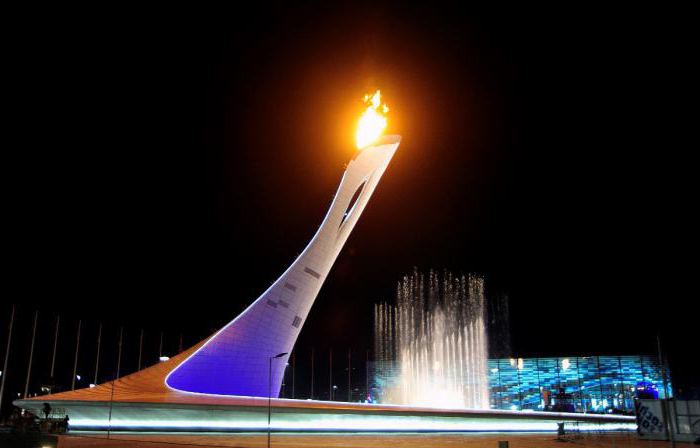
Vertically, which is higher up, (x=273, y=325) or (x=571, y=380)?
(x=273, y=325)

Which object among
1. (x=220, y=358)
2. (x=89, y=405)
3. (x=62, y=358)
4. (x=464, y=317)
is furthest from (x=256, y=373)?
(x=62, y=358)

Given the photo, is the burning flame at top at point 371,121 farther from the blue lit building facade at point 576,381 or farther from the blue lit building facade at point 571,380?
→ the blue lit building facade at point 576,381

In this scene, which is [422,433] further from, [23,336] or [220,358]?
[23,336]

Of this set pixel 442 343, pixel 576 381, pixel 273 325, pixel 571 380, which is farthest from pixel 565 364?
pixel 273 325

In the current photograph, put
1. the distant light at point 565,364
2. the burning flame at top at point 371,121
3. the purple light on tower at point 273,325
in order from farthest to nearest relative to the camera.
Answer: the distant light at point 565,364 → the burning flame at top at point 371,121 → the purple light on tower at point 273,325

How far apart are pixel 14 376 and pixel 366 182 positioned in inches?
1014

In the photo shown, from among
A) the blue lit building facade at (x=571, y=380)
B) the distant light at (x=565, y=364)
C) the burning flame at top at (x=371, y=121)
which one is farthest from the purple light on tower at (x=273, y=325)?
the distant light at (x=565, y=364)

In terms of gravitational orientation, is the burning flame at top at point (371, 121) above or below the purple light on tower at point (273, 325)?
above

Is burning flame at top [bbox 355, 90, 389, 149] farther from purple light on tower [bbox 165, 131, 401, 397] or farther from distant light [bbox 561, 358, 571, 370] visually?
distant light [bbox 561, 358, 571, 370]

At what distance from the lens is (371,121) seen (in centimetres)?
2495

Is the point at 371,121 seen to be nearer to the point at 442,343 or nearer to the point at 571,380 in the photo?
the point at 442,343

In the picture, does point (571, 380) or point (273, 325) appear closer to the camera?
point (273, 325)

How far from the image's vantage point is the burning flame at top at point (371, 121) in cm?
2416

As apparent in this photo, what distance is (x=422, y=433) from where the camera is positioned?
17.4 m
